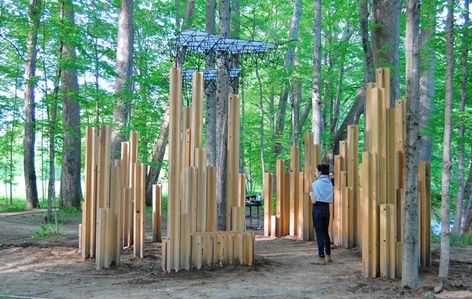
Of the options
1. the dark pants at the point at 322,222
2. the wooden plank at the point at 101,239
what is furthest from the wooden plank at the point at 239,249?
the wooden plank at the point at 101,239

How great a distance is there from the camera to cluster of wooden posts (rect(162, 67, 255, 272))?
266 inches

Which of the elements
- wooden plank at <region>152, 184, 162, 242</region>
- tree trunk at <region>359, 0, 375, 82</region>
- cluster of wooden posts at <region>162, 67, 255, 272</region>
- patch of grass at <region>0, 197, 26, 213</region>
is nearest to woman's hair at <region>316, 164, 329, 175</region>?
cluster of wooden posts at <region>162, 67, 255, 272</region>

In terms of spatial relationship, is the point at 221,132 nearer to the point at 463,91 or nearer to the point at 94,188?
the point at 94,188

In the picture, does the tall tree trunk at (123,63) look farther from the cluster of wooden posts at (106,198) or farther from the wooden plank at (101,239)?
the wooden plank at (101,239)

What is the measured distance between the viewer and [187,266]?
681 cm

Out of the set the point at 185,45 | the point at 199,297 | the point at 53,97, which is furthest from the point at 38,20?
the point at 199,297

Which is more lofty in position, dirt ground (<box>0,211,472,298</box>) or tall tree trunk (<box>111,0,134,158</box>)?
tall tree trunk (<box>111,0,134,158</box>)

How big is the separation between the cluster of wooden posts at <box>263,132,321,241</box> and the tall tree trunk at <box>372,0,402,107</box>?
2202 millimetres

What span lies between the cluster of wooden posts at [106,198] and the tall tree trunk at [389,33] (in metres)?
5.66

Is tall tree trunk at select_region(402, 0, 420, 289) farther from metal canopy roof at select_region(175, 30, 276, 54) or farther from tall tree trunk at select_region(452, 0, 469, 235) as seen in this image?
metal canopy roof at select_region(175, 30, 276, 54)

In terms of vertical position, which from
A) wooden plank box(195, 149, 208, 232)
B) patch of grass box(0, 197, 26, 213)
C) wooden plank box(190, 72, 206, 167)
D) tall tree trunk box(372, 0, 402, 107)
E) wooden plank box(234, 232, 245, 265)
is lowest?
patch of grass box(0, 197, 26, 213)

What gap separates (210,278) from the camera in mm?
6430

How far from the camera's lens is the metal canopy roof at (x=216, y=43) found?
8.81 meters

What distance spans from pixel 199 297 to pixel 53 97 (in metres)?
7.14
